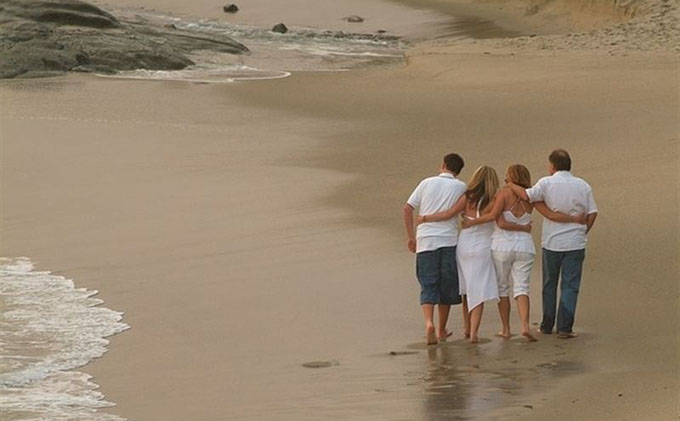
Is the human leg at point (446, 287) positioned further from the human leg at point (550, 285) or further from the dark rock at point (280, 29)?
the dark rock at point (280, 29)

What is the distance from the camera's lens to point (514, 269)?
10.7m

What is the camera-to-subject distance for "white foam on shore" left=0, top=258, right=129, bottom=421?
9.30 metres

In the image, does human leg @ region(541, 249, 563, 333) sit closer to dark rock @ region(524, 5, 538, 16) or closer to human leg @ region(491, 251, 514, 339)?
human leg @ region(491, 251, 514, 339)

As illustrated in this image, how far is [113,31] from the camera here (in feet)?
95.5

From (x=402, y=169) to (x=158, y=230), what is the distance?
12.2ft

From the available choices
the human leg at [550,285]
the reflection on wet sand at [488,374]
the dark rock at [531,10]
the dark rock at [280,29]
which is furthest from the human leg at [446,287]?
the dark rock at [531,10]

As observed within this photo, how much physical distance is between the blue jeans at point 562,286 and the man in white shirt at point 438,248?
0.64m

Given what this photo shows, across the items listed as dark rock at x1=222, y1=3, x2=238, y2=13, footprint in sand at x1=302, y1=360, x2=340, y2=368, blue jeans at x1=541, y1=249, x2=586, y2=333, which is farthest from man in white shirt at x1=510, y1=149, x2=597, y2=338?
dark rock at x1=222, y1=3, x2=238, y2=13

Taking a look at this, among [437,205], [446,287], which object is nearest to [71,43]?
[437,205]

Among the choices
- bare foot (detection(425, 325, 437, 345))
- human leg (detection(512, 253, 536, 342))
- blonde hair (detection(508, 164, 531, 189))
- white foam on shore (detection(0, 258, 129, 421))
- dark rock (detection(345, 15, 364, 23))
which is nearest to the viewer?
white foam on shore (detection(0, 258, 129, 421))

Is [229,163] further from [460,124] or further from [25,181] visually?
[460,124]

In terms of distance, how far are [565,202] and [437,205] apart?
2.91 feet

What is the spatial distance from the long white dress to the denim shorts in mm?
56

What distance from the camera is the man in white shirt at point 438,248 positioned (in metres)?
10.6
